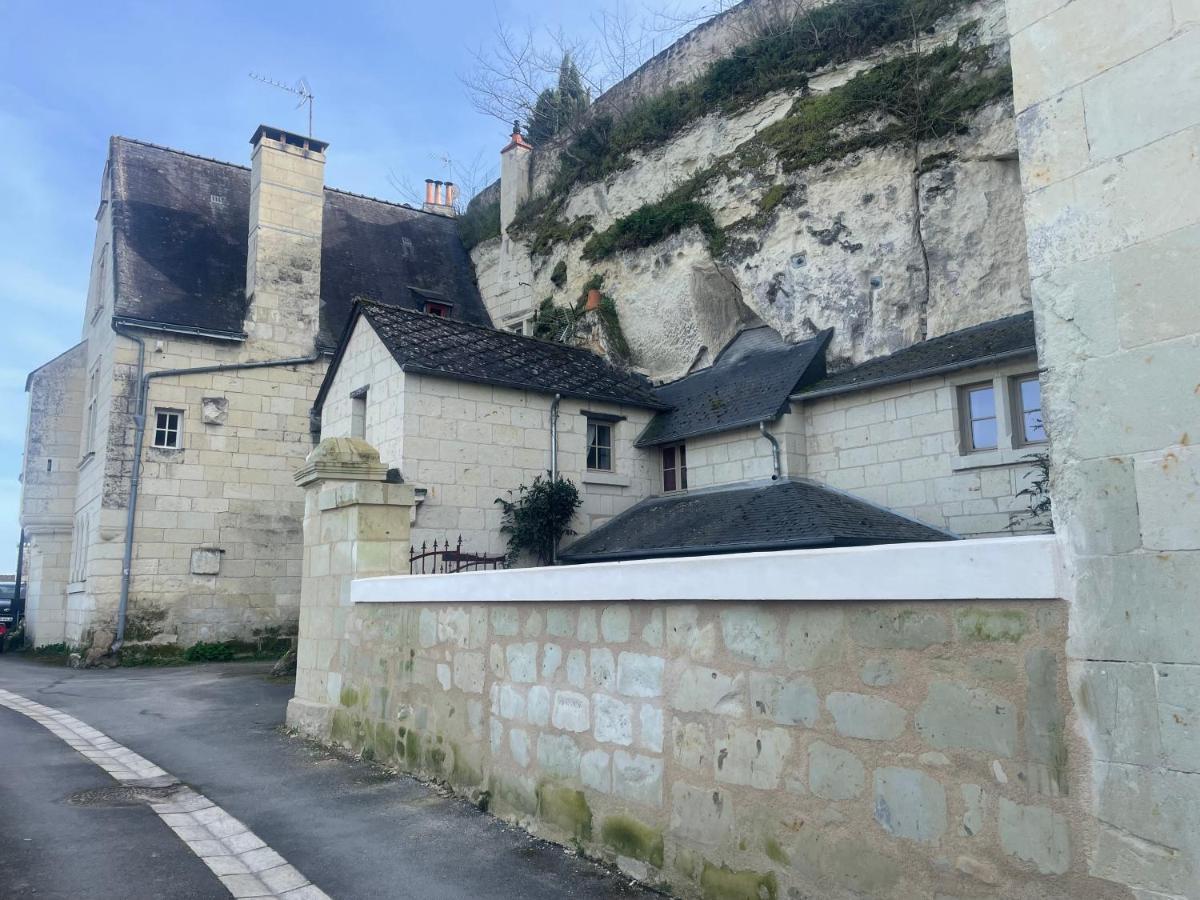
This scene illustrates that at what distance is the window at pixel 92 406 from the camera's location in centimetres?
1814

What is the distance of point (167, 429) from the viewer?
17016 millimetres

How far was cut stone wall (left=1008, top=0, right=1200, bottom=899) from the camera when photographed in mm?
2441

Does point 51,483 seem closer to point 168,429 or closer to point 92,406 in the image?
point 92,406

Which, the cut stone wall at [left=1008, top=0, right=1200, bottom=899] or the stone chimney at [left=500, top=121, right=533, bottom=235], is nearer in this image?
the cut stone wall at [left=1008, top=0, right=1200, bottom=899]

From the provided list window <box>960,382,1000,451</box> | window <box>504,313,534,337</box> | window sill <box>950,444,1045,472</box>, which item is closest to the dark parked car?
window <box>504,313,534,337</box>

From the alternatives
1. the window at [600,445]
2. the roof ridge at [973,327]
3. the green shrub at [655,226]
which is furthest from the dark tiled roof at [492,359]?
the roof ridge at [973,327]

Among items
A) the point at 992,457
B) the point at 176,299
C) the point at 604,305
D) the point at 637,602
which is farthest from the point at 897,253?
the point at 176,299

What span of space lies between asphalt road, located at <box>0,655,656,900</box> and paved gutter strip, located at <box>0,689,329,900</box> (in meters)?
0.07

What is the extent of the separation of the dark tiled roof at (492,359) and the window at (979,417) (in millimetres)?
5280

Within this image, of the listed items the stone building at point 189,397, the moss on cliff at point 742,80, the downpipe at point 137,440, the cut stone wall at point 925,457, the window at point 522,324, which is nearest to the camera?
the cut stone wall at point 925,457

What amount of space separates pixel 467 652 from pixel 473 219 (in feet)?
66.7

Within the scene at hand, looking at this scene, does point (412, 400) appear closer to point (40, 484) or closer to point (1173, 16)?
point (1173, 16)

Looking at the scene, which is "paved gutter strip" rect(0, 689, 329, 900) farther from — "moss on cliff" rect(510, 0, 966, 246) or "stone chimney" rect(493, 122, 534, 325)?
"stone chimney" rect(493, 122, 534, 325)

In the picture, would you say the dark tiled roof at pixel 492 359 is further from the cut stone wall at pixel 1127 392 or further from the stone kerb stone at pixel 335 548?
the cut stone wall at pixel 1127 392
